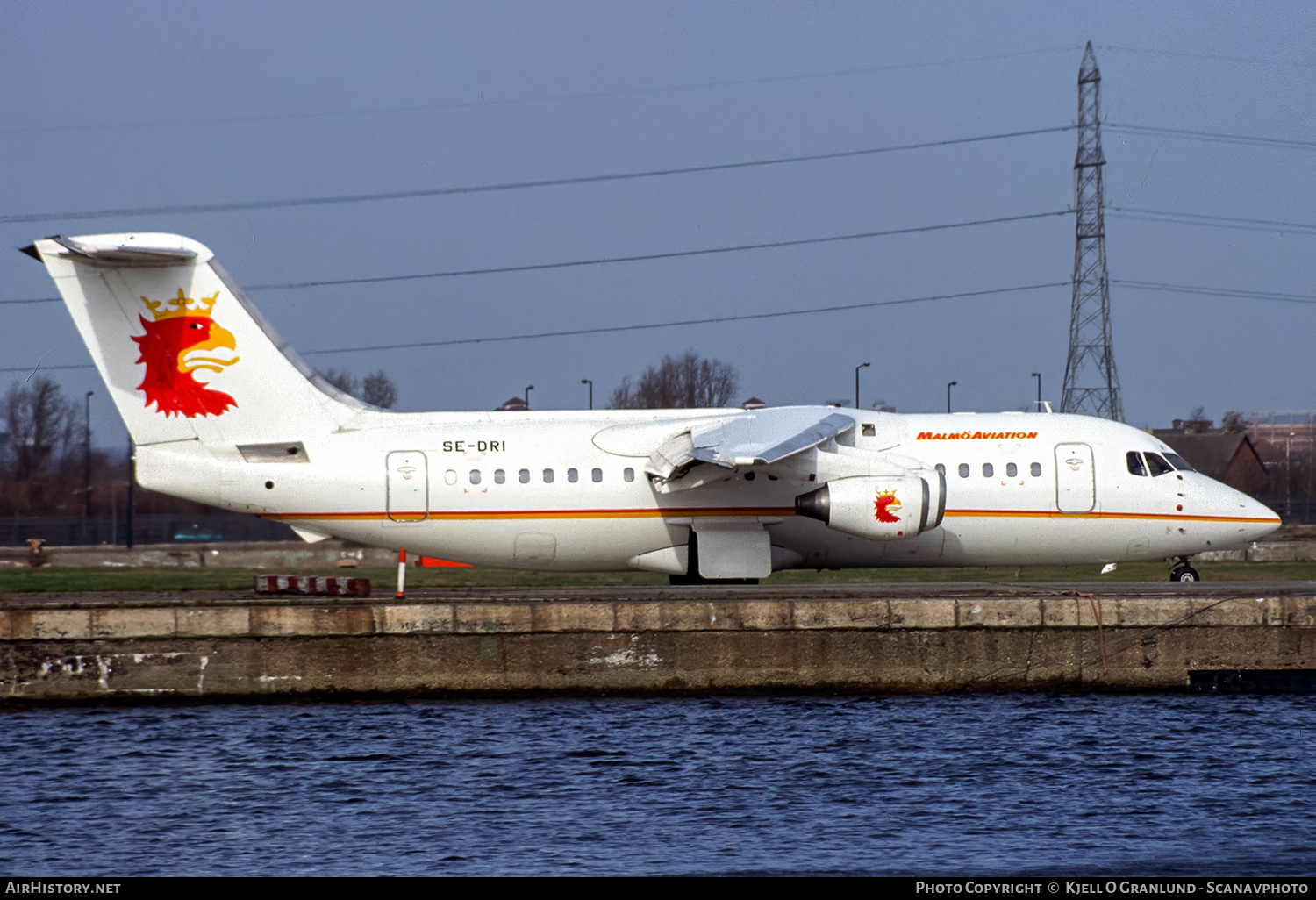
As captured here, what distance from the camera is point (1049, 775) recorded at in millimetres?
17656

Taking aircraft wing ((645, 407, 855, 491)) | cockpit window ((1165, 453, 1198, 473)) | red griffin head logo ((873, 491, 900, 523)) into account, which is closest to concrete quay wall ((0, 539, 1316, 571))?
cockpit window ((1165, 453, 1198, 473))

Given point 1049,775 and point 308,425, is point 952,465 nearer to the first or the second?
point 1049,775

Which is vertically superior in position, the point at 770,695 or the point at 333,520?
the point at 333,520

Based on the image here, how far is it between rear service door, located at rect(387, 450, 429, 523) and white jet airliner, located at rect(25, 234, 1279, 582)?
31 millimetres

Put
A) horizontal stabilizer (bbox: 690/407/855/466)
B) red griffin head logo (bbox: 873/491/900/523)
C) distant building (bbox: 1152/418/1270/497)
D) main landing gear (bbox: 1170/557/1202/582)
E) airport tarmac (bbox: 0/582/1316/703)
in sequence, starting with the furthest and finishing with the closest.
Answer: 1. distant building (bbox: 1152/418/1270/497)
2. main landing gear (bbox: 1170/557/1202/582)
3. red griffin head logo (bbox: 873/491/900/523)
4. horizontal stabilizer (bbox: 690/407/855/466)
5. airport tarmac (bbox: 0/582/1316/703)

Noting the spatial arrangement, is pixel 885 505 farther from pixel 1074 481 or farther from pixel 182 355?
pixel 182 355

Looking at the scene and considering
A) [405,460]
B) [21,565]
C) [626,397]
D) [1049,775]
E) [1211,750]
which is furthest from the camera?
[626,397]

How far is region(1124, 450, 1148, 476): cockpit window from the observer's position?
91.0 feet

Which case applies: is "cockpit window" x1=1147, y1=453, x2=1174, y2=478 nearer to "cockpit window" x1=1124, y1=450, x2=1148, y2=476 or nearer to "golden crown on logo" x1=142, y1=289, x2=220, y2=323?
"cockpit window" x1=1124, y1=450, x2=1148, y2=476

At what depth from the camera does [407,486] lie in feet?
86.0

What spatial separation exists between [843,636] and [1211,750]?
5.22 metres

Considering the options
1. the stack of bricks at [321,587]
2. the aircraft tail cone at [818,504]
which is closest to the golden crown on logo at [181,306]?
the stack of bricks at [321,587]

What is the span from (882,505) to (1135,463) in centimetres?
601

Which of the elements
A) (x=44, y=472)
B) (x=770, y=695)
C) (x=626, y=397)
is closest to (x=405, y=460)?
(x=770, y=695)
